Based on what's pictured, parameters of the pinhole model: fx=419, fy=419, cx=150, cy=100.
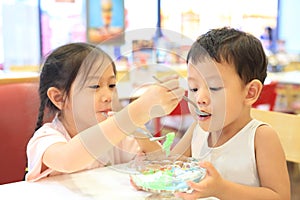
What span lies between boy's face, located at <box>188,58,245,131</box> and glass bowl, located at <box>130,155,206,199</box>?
0.32ft

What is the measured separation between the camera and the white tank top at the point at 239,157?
93 centimetres

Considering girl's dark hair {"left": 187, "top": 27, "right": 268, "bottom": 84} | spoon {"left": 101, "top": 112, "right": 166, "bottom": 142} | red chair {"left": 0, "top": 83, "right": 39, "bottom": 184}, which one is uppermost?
girl's dark hair {"left": 187, "top": 27, "right": 268, "bottom": 84}

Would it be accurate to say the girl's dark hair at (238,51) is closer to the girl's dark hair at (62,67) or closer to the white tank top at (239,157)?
the white tank top at (239,157)

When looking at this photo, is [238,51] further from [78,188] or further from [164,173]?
[78,188]

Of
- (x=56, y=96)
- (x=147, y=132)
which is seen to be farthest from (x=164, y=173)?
(x=56, y=96)

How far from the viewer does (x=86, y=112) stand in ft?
2.83

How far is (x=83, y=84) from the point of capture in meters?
0.96

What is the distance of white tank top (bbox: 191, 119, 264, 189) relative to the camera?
93 cm

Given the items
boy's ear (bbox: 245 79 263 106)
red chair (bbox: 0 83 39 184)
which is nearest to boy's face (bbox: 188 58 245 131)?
boy's ear (bbox: 245 79 263 106)

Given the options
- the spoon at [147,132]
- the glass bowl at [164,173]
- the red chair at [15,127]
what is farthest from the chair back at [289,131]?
the red chair at [15,127]

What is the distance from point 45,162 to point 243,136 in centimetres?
45

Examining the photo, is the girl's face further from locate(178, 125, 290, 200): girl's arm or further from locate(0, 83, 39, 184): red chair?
locate(0, 83, 39, 184): red chair

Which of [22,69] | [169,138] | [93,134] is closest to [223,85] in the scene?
[169,138]

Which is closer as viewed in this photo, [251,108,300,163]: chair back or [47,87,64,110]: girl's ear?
[47,87,64,110]: girl's ear
